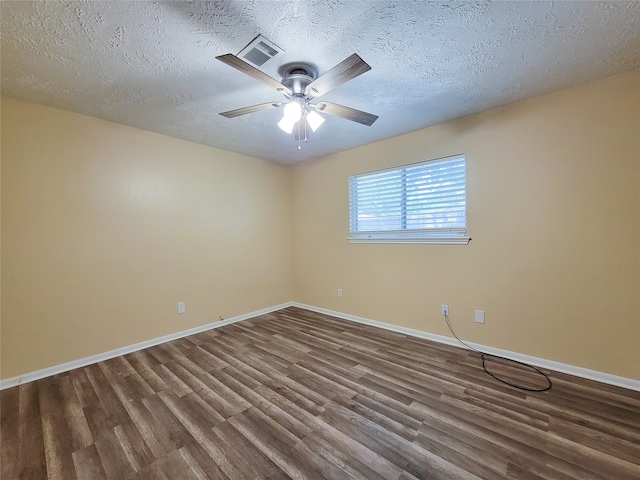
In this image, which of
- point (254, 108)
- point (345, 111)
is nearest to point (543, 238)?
point (345, 111)

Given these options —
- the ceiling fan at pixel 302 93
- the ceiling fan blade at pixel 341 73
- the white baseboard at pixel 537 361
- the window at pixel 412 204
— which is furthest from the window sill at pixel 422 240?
the ceiling fan blade at pixel 341 73

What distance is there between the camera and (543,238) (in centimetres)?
230

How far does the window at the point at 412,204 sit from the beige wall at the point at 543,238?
0.10 meters

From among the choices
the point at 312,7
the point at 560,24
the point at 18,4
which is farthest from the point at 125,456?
the point at 560,24

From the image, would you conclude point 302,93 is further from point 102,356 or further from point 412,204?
point 102,356

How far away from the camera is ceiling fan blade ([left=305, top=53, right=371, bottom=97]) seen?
1354mm

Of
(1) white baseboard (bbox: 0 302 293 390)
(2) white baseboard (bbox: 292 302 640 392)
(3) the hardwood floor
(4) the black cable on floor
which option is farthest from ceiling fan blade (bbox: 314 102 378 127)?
(1) white baseboard (bbox: 0 302 293 390)

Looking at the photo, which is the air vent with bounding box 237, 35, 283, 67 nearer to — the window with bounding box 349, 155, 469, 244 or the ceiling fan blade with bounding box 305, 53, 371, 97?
the ceiling fan blade with bounding box 305, 53, 371, 97

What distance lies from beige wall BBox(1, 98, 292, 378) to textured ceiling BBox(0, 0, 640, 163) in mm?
410

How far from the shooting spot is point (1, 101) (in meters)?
2.13

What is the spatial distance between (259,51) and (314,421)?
2.43m

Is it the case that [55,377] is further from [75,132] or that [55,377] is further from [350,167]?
[350,167]

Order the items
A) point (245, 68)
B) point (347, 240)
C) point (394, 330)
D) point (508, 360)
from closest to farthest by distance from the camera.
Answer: point (245, 68) → point (508, 360) → point (394, 330) → point (347, 240)

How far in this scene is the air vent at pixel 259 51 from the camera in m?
1.58
